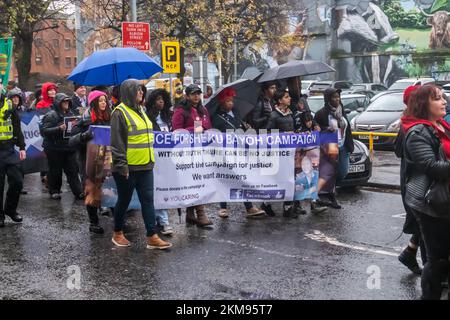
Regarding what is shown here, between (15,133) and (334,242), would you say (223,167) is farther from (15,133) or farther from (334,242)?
(15,133)

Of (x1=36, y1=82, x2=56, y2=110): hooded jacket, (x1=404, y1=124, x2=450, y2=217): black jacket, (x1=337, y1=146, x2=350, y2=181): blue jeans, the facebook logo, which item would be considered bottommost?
the facebook logo

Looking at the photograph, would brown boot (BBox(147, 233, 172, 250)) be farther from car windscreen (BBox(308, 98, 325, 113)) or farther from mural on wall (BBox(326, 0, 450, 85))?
mural on wall (BBox(326, 0, 450, 85))

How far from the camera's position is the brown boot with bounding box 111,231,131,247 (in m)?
7.05

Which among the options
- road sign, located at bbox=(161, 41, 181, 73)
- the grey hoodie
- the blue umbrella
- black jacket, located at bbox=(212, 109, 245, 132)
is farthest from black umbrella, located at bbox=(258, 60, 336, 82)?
road sign, located at bbox=(161, 41, 181, 73)

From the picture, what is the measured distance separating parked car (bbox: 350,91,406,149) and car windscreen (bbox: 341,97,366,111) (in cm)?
276

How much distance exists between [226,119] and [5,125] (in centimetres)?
299

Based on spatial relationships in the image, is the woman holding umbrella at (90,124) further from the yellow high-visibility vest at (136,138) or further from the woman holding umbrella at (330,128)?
the woman holding umbrella at (330,128)

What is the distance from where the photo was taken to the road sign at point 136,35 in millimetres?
14406

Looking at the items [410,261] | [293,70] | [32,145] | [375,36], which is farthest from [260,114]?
[375,36]

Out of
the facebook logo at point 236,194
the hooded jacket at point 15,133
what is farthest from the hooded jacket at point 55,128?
the facebook logo at point 236,194

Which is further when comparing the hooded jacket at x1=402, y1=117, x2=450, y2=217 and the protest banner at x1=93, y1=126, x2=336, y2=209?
the protest banner at x1=93, y1=126, x2=336, y2=209

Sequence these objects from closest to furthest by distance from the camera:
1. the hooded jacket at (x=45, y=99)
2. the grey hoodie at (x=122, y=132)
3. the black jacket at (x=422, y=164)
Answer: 1. the black jacket at (x=422, y=164)
2. the grey hoodie at (x=122, y=132)
3. the hooded jacket at (x=45, y=99)

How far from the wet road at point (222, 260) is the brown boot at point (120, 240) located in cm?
9
